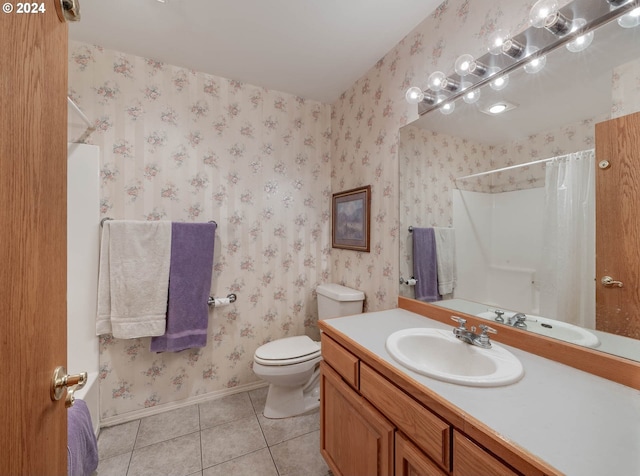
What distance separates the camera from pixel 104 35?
60.3 inches

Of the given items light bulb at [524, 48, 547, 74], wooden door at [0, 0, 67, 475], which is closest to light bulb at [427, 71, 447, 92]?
light bulb at [524, 48, 547, 74]

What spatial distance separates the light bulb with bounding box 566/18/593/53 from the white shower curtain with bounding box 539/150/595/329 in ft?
1.18

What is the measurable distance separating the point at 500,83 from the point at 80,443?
2367 mm

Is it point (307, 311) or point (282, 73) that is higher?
point (282, 73)

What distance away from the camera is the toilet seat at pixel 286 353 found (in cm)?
164

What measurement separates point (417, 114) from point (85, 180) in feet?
6.50

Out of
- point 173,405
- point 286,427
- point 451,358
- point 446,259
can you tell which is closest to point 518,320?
point 451,358

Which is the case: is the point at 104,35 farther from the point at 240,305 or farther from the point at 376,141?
the point at 240,305

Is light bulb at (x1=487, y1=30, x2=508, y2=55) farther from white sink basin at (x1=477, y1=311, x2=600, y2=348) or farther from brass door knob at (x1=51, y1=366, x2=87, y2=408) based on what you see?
brass door knob at (x1=51, y1=366, x2=87, y2=408)

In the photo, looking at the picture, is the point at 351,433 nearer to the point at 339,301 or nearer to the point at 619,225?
the point at 339,301

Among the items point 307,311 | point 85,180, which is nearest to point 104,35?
point 85,180

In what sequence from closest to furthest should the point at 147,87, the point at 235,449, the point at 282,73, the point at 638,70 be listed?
the point at 638,70
the point at 235,449
the point at 147,87
the point at 282,73

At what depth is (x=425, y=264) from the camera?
4.86 feet

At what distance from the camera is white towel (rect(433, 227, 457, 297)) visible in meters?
1.33
